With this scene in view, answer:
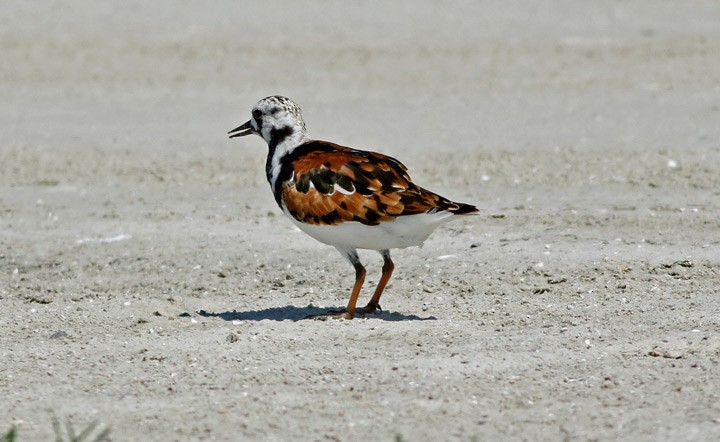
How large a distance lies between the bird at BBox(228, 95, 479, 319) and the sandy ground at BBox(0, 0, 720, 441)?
0.50 meters

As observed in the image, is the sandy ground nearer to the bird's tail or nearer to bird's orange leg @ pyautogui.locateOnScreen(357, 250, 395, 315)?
bird's orange leg @ pyautogui.locateOnScreen(357, 250, 395, 315)

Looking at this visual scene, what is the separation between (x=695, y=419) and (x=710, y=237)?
12.6ft

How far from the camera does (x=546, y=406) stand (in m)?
6.30

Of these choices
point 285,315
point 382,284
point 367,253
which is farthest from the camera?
point 367,253

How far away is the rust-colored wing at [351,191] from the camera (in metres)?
7.52

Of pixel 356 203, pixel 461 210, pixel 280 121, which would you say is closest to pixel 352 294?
pixel 356 203

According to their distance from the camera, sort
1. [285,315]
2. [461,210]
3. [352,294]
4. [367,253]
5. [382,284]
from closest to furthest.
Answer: [461,210]
[352,294]
[382,284]
[285,315]
[367,253]

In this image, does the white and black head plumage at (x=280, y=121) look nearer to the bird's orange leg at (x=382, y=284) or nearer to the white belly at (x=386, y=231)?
the white belly at (x=386, y=231)

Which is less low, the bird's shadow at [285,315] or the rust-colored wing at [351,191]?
the rust-colored wing at [351,191]

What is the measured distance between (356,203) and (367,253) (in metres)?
2.26

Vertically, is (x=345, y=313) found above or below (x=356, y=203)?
below

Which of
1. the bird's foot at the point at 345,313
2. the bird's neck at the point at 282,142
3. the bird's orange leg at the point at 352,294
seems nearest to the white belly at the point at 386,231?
the bird's orange leg at the point at 352,294

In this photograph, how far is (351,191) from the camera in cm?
760

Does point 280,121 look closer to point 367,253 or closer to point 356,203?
point 356,203
